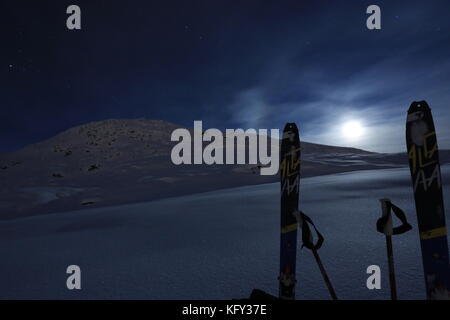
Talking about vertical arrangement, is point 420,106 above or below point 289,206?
above

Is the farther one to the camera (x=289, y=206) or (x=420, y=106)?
(x=289, y=206)

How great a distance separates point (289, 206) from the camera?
350 centimetres

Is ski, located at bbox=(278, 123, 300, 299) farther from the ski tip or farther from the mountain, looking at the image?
the mountain

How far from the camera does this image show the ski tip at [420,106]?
2887 millimetres

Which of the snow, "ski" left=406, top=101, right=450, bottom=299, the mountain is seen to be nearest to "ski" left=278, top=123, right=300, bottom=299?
the snow

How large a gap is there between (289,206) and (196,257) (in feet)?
6.69

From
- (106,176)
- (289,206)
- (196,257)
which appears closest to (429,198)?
(289,206)

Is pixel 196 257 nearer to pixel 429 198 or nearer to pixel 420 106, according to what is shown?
pixel 429 198

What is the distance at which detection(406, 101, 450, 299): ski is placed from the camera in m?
2.47

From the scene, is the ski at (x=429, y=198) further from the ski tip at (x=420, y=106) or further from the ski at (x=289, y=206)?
the ski at (x=289, y=206)

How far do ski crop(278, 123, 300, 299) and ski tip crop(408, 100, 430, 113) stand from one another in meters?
1.50
